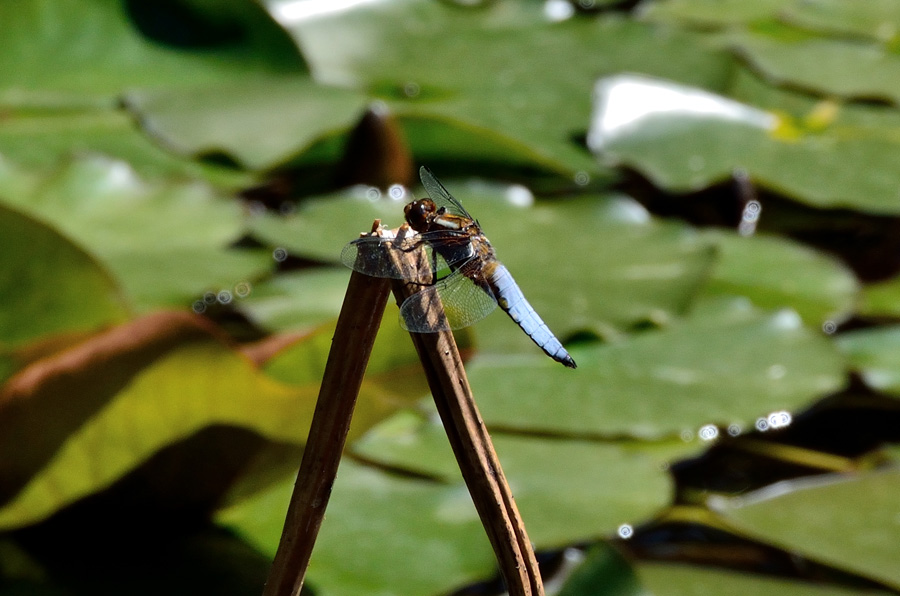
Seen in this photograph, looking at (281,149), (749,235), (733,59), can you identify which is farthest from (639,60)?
(281,149)

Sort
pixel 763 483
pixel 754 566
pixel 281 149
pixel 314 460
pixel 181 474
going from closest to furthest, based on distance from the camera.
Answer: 1. pixel 314 460
2. pixel 181 474
3. pixel 754 566
4. pixel 763 483
5. pixel 281 149

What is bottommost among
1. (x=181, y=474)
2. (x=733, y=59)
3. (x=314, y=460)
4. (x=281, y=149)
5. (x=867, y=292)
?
(x=867, y=292)

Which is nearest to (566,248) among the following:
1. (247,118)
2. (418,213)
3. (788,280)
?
(788,280)

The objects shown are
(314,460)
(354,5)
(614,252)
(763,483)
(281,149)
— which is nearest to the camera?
(314,460)

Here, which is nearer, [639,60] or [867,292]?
[867,292]

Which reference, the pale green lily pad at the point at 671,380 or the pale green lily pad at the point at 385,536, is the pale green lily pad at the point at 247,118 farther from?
the pale green lily pad at the point at 385,536

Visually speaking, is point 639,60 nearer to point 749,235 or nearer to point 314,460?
point 749,235

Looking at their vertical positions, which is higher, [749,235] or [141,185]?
[141,185]

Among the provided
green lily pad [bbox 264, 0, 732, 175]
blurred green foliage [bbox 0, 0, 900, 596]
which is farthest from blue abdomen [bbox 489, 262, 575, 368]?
green lily pad [bbox 264, 0, 732, 175]
